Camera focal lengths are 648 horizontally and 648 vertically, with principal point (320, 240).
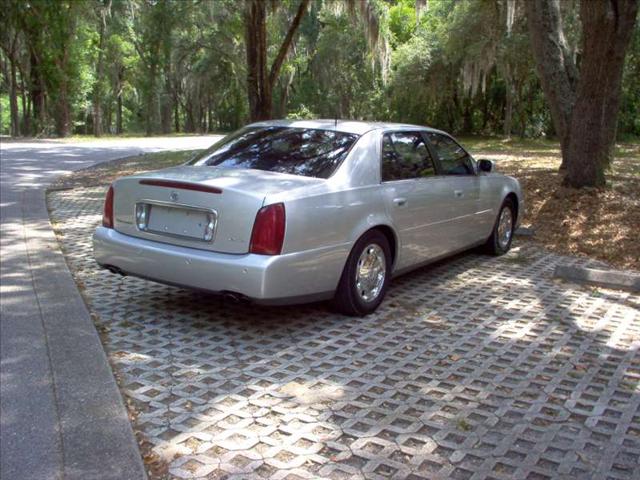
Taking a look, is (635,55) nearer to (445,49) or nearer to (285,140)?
(445,49)

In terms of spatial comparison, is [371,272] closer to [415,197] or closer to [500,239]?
[415,197]

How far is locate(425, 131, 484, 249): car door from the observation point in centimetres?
638

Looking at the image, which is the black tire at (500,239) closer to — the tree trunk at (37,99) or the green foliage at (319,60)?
the green foliage at (319,60)

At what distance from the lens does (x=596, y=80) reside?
9461mm

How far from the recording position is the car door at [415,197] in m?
5.54

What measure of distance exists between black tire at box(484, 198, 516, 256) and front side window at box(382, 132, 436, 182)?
68.9 inches

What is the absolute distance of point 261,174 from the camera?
4.95 m

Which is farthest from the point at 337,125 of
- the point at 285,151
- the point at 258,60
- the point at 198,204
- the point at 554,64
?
the point at 258,60

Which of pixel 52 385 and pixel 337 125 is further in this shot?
pixel 337 125

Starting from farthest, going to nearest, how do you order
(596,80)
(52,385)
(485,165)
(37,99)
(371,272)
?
(37,99) → (596,80) → (485,165) → (371,272) → (52,385)

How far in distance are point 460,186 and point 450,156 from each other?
337 millimetres

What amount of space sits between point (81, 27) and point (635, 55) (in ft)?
91.5

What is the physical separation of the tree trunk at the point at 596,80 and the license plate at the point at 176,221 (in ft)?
23.6

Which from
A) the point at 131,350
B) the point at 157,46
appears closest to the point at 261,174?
the point at 131,350
